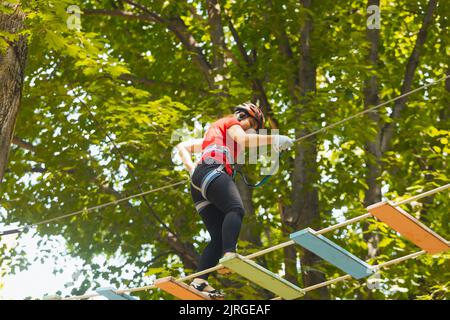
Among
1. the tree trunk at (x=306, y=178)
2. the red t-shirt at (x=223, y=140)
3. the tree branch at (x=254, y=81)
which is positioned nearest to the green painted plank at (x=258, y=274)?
the red t-shirt at (x=223, y=140)

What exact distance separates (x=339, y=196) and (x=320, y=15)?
254 centimetres

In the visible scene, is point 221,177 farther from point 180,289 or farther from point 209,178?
point 180,289

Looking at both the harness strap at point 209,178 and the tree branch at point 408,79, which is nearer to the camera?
the harness strap at point 209,178

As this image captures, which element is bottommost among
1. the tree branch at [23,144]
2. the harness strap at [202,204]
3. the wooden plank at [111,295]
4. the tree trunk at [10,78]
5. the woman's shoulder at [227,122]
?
the wooden plank at [111,295]

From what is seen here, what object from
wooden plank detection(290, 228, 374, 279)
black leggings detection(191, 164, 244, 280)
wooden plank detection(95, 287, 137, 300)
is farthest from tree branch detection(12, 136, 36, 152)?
wooden plank detection(290, 228, 374, 279)

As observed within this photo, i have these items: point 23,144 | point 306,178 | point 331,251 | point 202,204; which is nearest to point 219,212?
point 202,204

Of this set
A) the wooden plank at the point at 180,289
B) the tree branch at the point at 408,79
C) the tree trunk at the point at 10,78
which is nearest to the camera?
the wooden plank at the point at 180,289

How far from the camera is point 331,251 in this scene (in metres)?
6.55

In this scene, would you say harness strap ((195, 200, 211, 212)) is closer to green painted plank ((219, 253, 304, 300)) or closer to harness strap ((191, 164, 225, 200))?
harness strap ((191, 164, 225, 200))

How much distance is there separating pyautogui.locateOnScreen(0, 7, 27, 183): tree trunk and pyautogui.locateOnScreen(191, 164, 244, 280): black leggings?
157 cm

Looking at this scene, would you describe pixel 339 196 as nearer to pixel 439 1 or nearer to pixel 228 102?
pixel 228 102

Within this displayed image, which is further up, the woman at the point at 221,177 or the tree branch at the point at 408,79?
the tree branch at the point at 408,79

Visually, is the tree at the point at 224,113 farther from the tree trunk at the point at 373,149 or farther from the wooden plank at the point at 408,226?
the wooden plank at the point at 408,226

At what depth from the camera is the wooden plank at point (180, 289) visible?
6555 mm
